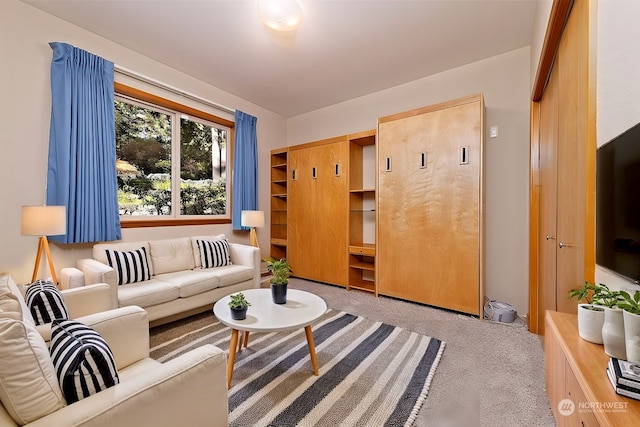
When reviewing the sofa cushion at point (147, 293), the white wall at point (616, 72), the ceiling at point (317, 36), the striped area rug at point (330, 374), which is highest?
the ceiling at point (317, 36)

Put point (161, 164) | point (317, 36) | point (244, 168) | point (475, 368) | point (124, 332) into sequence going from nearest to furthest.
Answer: point (124, 332), point (475, 368), point (317, 36), point (161, 164), point (244, 168)

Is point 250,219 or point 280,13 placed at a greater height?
point 280,13

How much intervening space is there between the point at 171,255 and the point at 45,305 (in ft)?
5.55

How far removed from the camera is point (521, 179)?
2789 mm

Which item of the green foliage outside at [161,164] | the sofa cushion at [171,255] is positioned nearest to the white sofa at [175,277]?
the sofa cushion at [171,255]

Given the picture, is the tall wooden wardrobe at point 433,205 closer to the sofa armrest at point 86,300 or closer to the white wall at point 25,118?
the sofa armrest at point 86,300

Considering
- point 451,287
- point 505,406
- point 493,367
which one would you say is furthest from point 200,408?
point 451,287

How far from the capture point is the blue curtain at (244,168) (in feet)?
12.9

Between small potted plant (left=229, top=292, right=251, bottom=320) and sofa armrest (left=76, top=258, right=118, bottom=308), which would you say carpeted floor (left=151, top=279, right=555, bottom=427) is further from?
small potted plant (left=229, top=292, right=251, bottom=320)

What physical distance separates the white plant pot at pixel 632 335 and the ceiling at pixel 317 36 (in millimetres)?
2494

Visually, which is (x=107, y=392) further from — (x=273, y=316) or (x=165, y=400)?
(x=273, y=316)

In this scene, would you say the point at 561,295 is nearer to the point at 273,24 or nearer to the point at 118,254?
the point at 273,24

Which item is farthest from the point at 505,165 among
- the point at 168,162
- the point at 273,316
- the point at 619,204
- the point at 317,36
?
the point at 168,162

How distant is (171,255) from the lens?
2963mm
